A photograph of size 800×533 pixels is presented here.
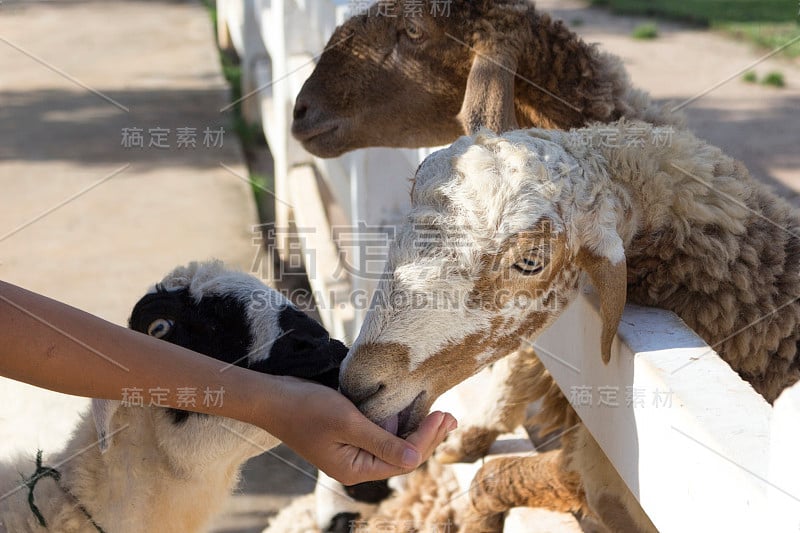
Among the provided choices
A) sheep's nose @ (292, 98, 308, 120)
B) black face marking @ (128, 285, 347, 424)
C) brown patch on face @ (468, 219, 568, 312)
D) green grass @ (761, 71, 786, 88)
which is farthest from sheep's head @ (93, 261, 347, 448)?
green grass @ (761, 71, 786, 88)

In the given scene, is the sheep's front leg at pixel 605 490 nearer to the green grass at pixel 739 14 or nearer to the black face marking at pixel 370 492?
the black face marking at pixel 370 492

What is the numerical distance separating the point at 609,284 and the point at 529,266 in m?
0.17

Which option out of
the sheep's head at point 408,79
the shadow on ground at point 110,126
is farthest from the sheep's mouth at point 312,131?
the shadow on ground at point 110,126

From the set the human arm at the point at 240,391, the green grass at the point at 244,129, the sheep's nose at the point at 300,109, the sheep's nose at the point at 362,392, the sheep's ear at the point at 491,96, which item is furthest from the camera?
the green grass at the point at 244,129

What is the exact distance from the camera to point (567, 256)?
1794mm

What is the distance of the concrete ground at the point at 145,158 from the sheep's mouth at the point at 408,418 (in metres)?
1.30

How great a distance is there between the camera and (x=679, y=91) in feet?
23.7

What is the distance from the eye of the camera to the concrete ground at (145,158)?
13.8 feet

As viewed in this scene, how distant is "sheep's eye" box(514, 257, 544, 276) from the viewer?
5.74 ft

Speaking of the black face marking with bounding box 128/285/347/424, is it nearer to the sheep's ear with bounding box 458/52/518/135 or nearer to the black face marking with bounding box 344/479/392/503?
the sheep's ear with bounding box 458/52/518/135

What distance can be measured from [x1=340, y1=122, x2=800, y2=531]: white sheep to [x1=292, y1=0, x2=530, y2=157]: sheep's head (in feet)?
2.32

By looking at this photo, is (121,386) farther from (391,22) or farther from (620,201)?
(391,22)

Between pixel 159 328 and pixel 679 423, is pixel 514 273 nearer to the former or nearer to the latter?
pixel 679 423

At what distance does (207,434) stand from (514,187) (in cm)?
93
